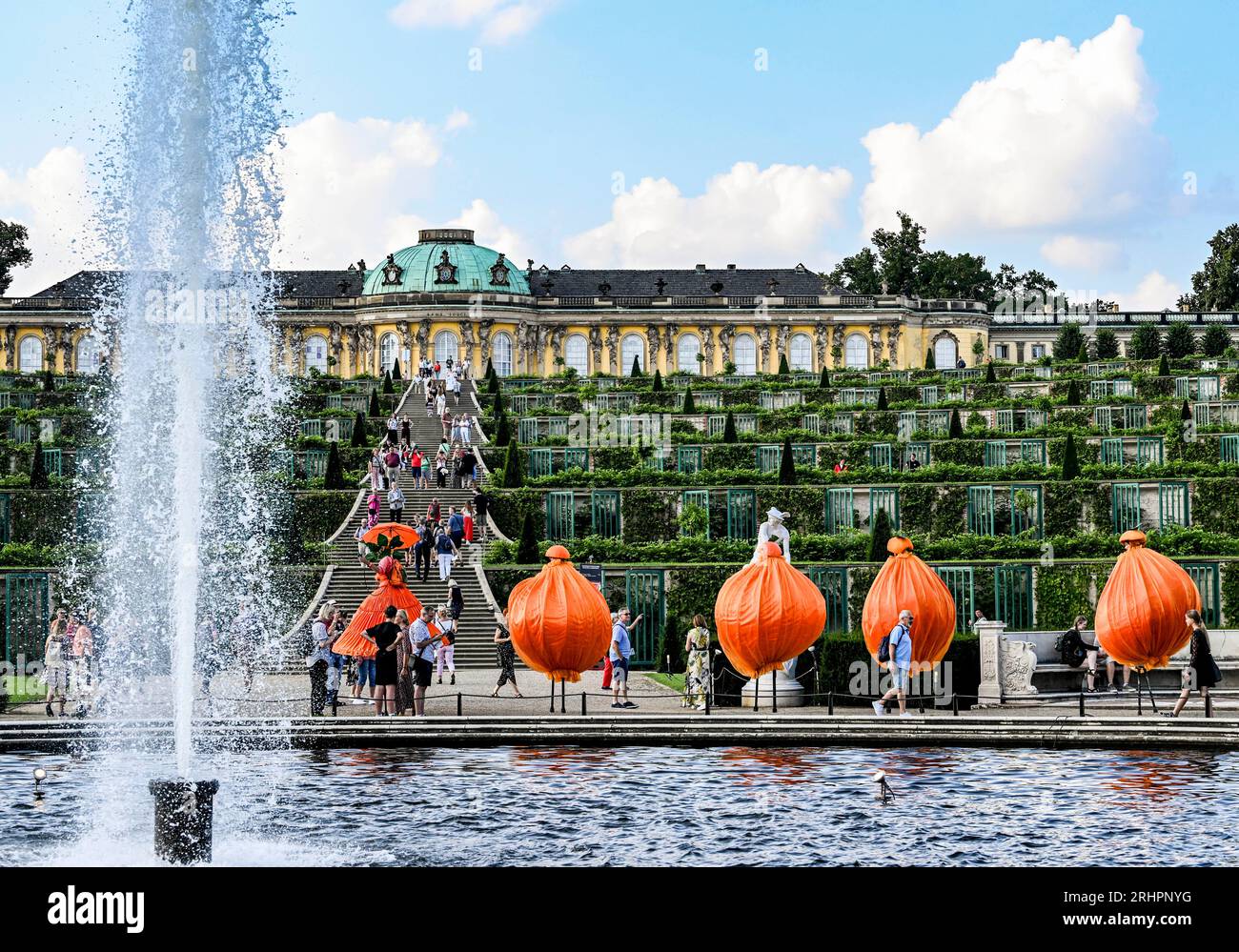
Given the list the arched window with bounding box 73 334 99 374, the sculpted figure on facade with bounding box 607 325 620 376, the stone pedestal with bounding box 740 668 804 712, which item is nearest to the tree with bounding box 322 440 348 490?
the stone pedestal with bounding box 740 668 804 712

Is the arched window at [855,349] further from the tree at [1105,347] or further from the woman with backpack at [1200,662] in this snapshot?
the woman with backpack at [1200,662]

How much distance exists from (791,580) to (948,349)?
7729 cm

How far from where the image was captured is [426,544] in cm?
3469

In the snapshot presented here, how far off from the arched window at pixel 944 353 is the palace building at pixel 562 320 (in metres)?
0.08

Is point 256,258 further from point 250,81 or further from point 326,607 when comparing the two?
point 326,607

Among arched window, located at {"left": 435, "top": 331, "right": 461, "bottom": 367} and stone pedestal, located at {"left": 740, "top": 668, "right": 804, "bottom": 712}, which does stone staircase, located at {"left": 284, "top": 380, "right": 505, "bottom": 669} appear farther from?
arched window, located at {"left": 435, "top": 331, "right": 461, "bottom": 367}

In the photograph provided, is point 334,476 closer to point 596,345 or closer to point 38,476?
point 38,476

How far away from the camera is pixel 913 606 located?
23656 mm

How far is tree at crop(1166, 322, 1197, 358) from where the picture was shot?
283ft

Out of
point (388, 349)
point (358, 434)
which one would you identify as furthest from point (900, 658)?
point (388, 349)

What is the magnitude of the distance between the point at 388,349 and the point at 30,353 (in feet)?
62.0

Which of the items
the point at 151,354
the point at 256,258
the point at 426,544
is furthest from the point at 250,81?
the point at 426,544

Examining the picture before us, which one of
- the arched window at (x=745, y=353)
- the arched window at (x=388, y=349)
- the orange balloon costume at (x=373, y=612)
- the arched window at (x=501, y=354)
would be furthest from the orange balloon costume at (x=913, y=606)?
the arched window at (x=745, y=353)

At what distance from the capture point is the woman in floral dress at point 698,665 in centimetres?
2400
